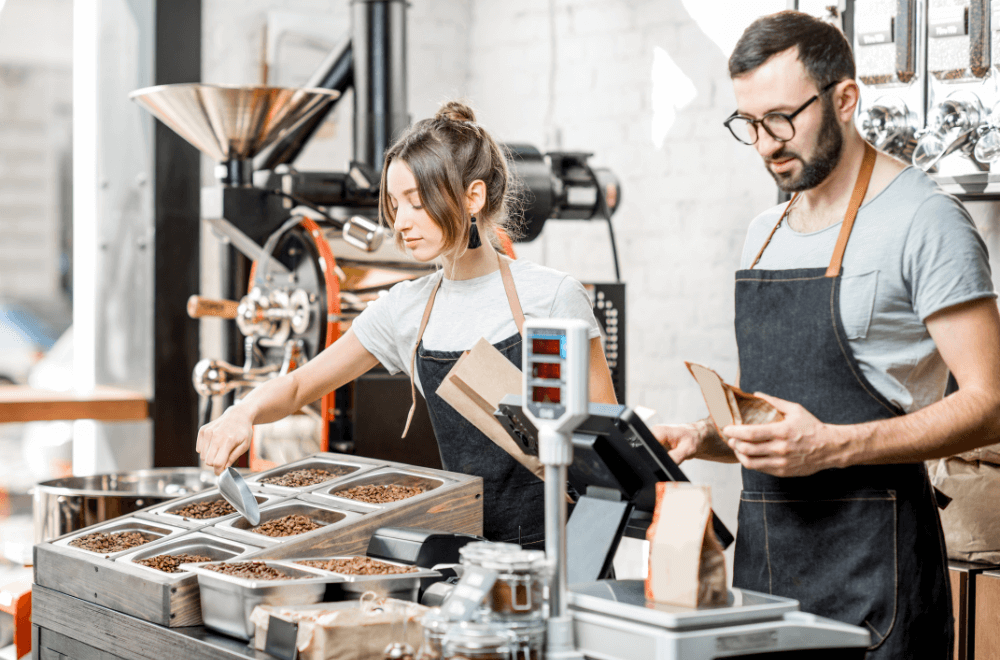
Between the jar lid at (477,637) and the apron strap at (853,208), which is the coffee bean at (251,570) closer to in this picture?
the jar lid at (477,637)

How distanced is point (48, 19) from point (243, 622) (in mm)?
3547

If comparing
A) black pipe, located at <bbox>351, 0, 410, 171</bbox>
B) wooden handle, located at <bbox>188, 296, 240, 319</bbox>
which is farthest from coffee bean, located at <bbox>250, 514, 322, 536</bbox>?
black pipe, located at <bbox>351, 0, 410, 171</bbox>

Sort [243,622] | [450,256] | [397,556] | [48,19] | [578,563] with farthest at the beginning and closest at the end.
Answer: [48,19] < [450,256] < [397,556] < [243,622] < [578,563]

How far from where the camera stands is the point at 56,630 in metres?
1.79

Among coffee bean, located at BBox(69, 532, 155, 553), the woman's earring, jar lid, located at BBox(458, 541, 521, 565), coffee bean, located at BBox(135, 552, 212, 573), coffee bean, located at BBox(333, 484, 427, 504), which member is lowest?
coffee bean, located at BBox(69, 532, 155, 553)

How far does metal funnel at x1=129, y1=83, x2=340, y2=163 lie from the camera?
10.7 ft

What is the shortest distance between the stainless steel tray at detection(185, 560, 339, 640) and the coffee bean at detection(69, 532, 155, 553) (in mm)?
347

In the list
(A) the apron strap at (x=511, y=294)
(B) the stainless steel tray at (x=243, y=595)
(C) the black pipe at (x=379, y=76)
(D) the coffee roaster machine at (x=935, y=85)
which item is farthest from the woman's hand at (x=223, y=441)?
(C) the black pipe at (x=379, y=76)

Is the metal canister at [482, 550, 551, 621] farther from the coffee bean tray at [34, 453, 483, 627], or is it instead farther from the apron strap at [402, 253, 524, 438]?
the apron strap at [402, 253, 524, 438]

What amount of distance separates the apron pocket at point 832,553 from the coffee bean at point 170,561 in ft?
3.01

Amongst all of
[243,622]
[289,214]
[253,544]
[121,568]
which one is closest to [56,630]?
[121,568]

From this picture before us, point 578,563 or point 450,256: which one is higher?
point 450,256

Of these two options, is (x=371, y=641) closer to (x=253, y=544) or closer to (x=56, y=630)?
(x=253, y=544)

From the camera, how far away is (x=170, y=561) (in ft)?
5.39
